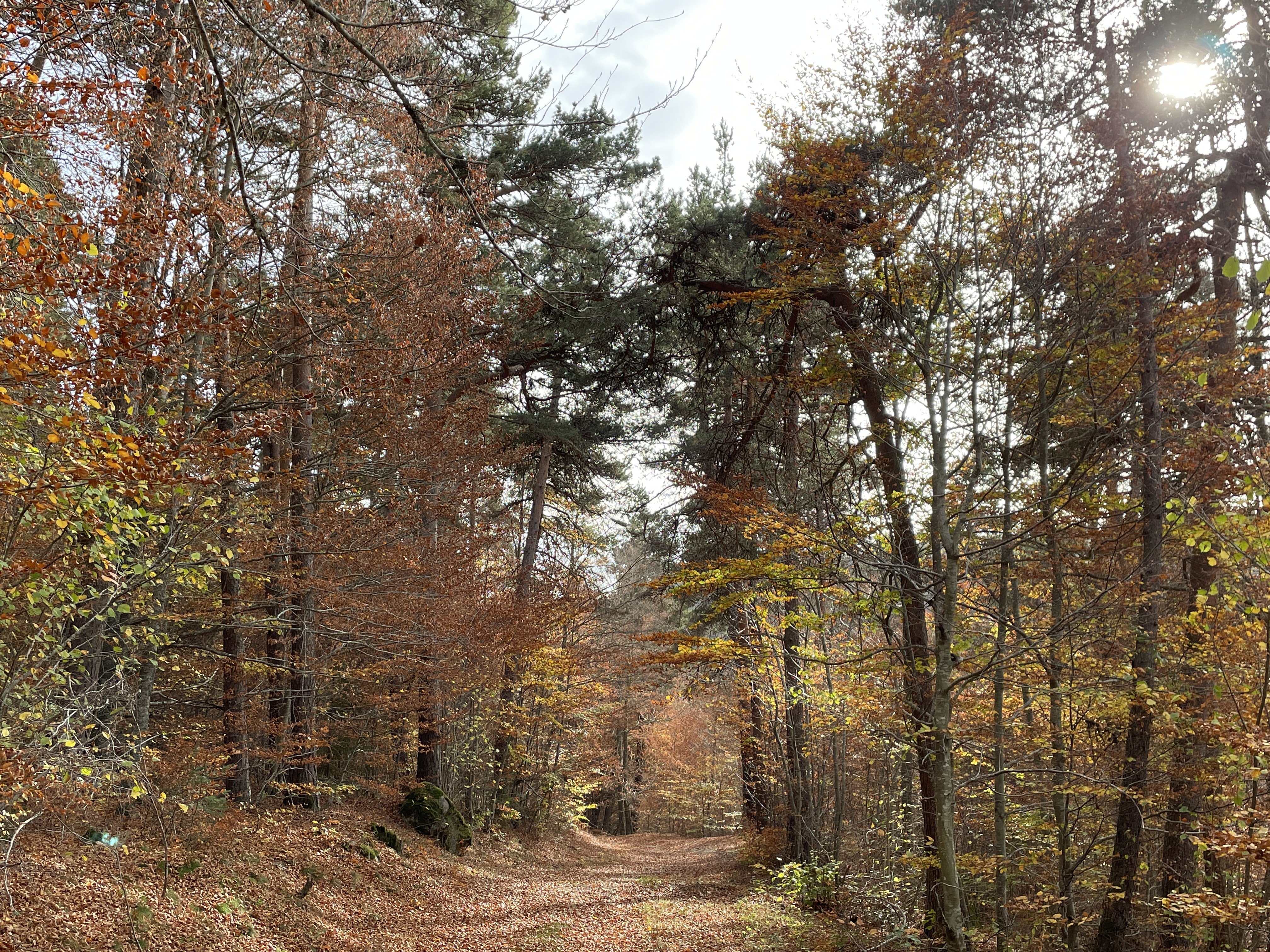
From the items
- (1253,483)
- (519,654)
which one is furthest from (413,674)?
(1253,483)

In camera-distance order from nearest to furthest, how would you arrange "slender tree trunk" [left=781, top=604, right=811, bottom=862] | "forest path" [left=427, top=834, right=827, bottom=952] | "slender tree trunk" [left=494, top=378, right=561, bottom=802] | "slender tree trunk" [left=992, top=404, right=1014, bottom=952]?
"slender tree trunk" [left=992, top=404, right=1014, bottom=952] < "forest path" [left=427, top=834, right=827, bottom=952] < "slender tree trunk" [left=781, top=604, right=811, bottom=862] < "slender tree trunk" [left=494, top=378, right=561, bottom=802]

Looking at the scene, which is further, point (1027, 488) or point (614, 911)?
point (614, 911)

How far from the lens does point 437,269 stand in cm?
820

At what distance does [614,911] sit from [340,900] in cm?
411

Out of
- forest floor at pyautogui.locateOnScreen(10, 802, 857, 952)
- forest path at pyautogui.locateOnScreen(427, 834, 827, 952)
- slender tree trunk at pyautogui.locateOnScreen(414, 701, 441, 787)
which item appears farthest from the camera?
slender tree trunk at pyautogui.locateOnScreen(414, 701, 441, 787)

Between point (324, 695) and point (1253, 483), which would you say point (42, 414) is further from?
point (324, 695)

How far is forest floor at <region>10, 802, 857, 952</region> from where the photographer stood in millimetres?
5594

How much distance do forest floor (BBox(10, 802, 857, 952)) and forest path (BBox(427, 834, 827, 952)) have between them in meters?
0.04

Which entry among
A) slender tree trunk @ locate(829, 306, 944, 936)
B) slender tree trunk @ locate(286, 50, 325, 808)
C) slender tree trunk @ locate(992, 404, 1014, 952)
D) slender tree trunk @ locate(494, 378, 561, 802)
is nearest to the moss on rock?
slender tree trunk @ locate(494, 378, 561, 802)

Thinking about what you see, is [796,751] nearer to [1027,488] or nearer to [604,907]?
[604,907]

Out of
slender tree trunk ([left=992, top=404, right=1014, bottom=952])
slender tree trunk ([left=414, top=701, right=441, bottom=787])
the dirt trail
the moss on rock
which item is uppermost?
slender tree trunk ([left=992, top=404, right=1014, bottom=952])

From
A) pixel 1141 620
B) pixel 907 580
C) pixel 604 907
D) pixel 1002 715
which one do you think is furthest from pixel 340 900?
pixel 1141 620

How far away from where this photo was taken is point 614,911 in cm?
1073

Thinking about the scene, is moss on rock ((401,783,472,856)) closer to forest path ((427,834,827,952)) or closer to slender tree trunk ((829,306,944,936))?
forest path ((427,834,827,952))
